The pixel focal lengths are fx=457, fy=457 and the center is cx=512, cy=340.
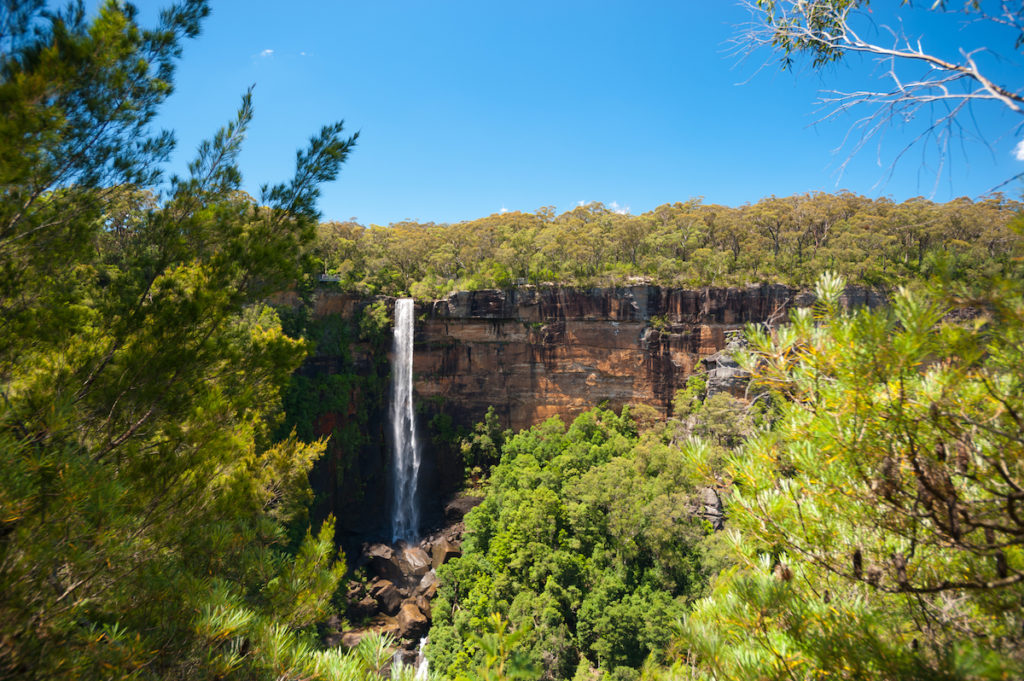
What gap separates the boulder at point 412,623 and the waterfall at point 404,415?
6495 millimetres

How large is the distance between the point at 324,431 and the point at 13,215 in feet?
61.2

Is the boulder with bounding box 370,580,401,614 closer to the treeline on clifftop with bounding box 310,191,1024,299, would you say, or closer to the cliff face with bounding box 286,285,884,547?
the cliff face with bounding box 286,285,884,547

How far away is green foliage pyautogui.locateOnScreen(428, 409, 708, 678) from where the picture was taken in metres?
10.6

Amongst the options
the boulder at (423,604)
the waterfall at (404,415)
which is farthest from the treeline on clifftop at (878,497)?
the waterfall at (404,415)

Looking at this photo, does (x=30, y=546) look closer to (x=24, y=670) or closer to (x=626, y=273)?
(x=24, y=670)

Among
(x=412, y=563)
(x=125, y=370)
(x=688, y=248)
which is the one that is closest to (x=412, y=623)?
(x=412, y=563)

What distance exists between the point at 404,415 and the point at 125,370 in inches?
767

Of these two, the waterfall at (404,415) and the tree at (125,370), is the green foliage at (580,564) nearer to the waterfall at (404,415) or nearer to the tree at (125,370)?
the waterfall at (404,415)

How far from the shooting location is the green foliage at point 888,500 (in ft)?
5.22

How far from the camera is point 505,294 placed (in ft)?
70.9

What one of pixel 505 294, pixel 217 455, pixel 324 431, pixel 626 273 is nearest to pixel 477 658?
pixel 217 455

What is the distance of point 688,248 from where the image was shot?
83.7ft

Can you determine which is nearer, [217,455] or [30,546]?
[30,546]

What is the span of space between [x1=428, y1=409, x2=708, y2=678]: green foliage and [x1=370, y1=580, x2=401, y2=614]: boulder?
1606 millimetres
